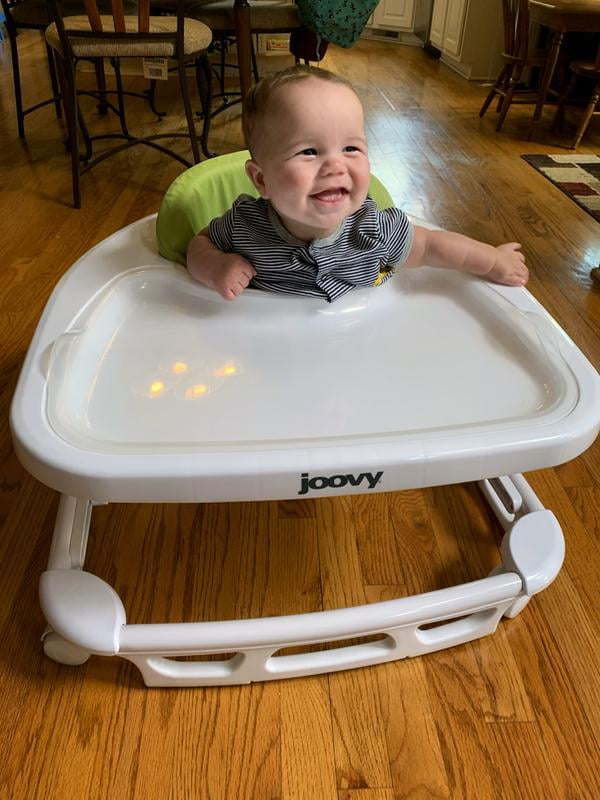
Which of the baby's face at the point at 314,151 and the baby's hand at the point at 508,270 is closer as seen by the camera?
the baby's face at the point at 314,151

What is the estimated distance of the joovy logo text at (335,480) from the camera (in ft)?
1.83

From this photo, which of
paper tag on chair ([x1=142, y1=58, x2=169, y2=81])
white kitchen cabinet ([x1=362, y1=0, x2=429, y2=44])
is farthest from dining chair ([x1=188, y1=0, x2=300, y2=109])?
white kitchen cabinet ([x1=362, y1=0, x2=429, y2=44])

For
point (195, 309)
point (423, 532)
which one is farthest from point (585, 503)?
point (195, 309)

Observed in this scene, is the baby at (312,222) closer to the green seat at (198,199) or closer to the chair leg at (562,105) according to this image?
the green seat at (198,199)

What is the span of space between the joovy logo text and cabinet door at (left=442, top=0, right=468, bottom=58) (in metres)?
3.74

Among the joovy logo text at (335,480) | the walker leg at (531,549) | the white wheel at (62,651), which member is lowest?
the white wheel at (62,651)

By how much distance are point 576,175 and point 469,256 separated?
1.78m

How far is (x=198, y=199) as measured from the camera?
33.6 inches

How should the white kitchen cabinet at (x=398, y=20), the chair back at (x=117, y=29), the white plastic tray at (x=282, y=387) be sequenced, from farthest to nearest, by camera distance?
the white kitchen cabinet at (x=398, y=20)
the chair back at (x=117, y=29)
the white plastic tray at (x=282, y=387)

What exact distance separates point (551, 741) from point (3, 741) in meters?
0.58

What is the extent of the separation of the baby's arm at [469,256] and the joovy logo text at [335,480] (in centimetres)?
36

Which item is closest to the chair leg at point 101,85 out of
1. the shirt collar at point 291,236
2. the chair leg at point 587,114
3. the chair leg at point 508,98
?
the chair leg at point 508,98

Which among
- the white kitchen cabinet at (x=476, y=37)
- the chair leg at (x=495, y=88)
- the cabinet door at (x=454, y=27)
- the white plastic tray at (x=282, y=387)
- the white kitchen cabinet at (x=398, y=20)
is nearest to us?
the white plastic tray at (x=282, y=387)

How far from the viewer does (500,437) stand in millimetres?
580
